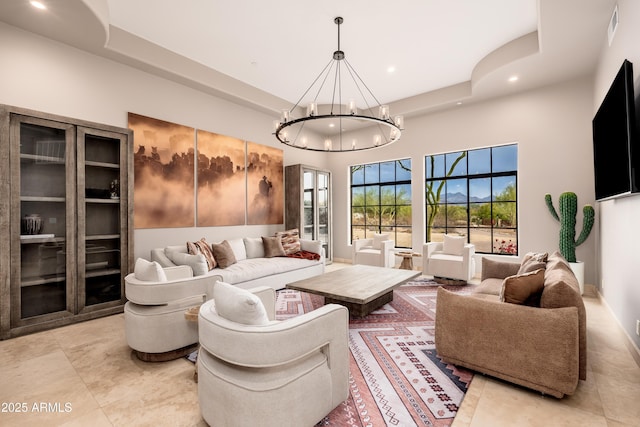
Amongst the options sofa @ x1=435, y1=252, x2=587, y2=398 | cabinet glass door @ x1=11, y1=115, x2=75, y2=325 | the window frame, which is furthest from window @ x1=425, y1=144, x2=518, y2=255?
cabinet glass door @ x1=11, y1=115, x2=75, y2=325

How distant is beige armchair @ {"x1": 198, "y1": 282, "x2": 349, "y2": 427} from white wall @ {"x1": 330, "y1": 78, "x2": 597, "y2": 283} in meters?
4.72

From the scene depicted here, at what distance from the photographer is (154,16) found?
11.3 feet

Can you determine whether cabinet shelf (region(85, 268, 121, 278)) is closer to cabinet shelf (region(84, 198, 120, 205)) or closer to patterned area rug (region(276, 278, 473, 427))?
cabinet shelf (region(84, 198, 120, 205))

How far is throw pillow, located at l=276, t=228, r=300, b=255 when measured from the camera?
5.39 m

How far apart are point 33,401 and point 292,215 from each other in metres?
4.63

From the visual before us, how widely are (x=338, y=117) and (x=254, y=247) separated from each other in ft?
9.41

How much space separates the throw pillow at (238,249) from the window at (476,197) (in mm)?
3782

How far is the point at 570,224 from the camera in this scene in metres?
4.30

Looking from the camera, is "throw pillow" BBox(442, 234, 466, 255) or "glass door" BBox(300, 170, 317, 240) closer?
"throw pillow" BBox(442, 234, 466, 255)

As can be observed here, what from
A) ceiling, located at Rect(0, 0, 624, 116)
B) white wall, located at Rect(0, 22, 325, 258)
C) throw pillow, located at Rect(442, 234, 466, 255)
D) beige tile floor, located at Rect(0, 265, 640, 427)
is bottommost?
beige tile floor, located at Rect(0, 265, 640, 427)

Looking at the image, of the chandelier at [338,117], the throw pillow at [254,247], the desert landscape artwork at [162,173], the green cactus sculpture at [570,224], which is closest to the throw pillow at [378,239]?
the chandelier at [338,117]

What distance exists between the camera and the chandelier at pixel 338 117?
336 cm

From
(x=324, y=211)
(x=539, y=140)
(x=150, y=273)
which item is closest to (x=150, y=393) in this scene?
(x=150, y=273)

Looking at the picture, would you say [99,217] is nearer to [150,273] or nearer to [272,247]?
[150,273]
